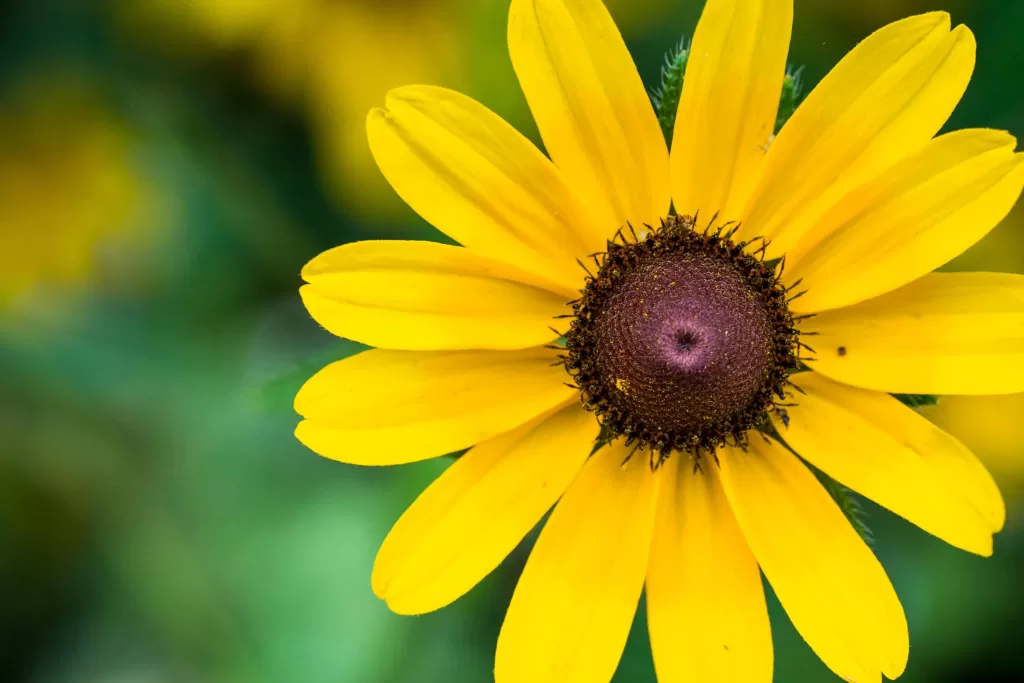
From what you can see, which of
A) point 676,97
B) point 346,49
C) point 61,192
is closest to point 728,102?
point 676,97

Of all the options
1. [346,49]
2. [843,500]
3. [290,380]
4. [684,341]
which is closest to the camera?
[684,341]

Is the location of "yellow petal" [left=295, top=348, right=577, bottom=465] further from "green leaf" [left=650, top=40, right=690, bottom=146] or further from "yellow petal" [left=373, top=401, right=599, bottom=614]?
"green leaf" [left=650, top=40, right=690, bottom=146]

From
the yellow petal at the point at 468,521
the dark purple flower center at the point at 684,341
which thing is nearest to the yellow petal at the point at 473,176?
the dark purple flower center at the point at 684,341

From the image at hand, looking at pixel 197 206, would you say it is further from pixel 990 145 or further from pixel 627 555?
pixel 990 145

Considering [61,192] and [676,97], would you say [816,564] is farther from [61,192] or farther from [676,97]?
[61,192]

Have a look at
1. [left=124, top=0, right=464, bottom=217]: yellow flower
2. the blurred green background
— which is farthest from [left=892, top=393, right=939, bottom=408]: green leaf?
[left=124, top=0, right=464, bottom=217]: yellow flower

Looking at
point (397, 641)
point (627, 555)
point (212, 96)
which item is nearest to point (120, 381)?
point (212, 96)

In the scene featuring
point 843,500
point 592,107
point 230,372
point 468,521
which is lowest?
point 468,521
